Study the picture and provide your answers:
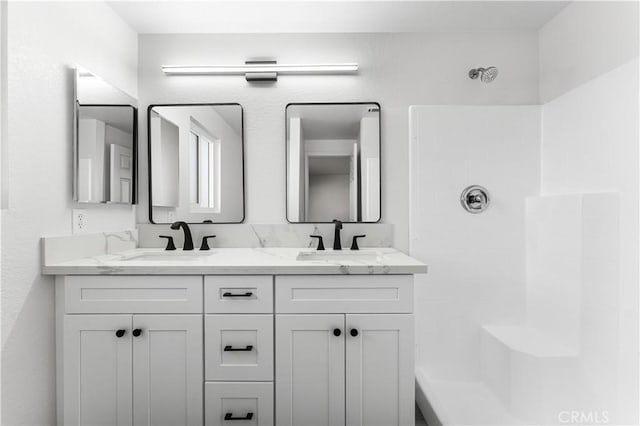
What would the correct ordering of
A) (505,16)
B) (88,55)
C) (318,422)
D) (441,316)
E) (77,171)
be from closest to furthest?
(318,422) < (77,171) < (88,55) < (505,16) < (441,316)

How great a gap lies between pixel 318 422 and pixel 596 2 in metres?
2.29

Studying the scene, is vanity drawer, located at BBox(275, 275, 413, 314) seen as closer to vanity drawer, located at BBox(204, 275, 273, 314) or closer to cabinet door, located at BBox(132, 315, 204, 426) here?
vanity drawer, located at BBox(204, 275, 273, 314)

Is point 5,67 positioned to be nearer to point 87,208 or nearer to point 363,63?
point 87,208

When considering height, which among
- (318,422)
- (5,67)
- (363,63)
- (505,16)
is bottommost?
(318,422)

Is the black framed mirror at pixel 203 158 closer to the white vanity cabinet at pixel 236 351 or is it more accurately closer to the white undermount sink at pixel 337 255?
the white undermount sink at pixel 337 255

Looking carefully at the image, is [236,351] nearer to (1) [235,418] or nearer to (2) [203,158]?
(1) [235,418]

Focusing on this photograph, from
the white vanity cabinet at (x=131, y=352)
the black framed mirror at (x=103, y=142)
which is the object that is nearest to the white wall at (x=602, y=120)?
the white vanity cabinet at (x=131, y=352)

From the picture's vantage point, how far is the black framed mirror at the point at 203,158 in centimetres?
212

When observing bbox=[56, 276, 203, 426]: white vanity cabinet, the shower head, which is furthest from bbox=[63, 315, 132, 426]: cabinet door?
the shower head

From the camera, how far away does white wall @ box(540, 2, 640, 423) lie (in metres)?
1.46

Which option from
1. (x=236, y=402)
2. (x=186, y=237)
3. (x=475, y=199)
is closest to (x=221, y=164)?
(x=186, y=237)

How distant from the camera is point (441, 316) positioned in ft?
6.97

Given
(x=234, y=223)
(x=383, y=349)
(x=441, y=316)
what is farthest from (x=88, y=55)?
(x=441, y=316)

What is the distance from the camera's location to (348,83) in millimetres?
2141
